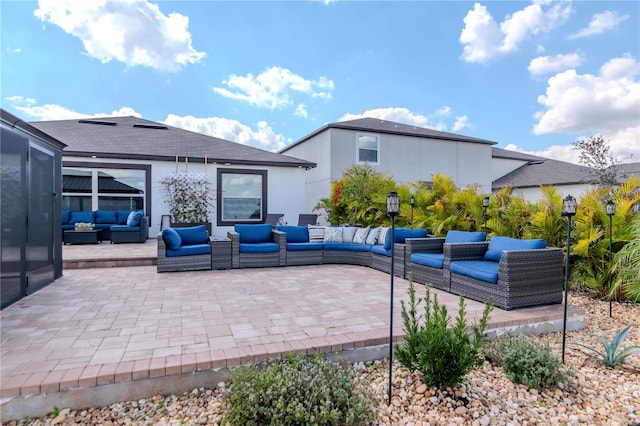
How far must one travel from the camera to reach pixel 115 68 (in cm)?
1025

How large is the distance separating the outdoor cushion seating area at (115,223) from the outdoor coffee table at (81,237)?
392 mm

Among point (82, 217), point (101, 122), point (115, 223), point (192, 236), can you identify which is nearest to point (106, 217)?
point (115, 223)

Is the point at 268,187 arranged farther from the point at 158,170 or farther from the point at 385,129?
the point at 385,129

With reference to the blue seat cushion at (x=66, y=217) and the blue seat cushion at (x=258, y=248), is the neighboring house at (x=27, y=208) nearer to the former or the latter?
the blue seat cushion at (x=258, y=248)

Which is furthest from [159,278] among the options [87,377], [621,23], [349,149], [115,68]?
[621,23]

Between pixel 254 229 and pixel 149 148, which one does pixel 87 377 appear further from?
pixel 149 148

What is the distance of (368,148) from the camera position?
14242 mm

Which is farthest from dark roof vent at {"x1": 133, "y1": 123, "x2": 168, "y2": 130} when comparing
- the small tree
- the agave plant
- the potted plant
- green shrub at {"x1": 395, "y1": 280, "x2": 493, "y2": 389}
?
the small tree

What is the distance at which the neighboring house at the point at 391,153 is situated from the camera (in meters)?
13.7

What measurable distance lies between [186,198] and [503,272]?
9331 millimetres

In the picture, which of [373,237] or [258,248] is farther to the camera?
[373,237]

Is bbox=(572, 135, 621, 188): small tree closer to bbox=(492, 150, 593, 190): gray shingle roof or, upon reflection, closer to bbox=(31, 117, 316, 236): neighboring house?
bbox=(492, 150, 593, 190): gray shingle roof

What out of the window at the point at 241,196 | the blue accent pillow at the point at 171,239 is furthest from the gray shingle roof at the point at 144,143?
the blue accent pillow at the point at 171,239

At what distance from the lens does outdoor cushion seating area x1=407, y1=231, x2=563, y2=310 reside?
4.12 metres
